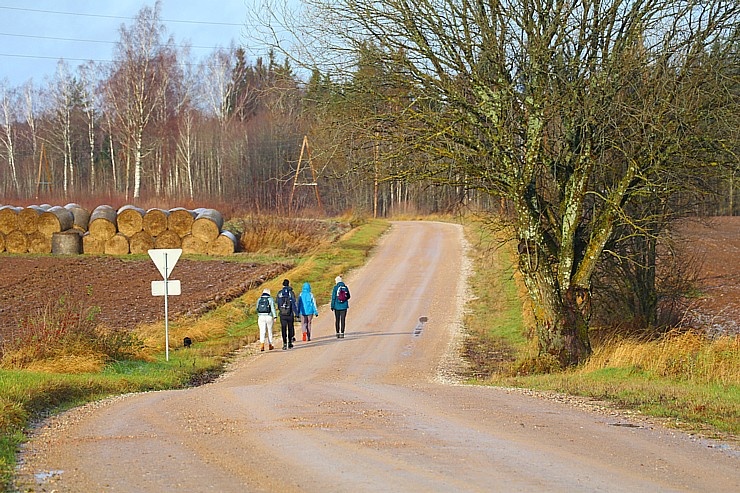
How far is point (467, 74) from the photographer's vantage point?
17266 mm

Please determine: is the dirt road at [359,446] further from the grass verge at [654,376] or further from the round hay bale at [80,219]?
the round hay bale at [80,219]

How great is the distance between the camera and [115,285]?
115 ft

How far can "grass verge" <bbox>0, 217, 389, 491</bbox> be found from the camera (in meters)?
10.6

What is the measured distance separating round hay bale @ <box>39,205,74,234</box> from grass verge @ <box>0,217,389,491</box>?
14.9 meters

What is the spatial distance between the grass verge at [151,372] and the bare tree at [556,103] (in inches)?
248

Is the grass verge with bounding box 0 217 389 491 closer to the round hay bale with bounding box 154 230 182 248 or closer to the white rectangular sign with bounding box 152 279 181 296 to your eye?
the white rectangular sign with bounding box 152 279 181 296

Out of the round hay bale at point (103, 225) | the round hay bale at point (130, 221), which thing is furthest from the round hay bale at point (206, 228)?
the round hay bale at point (103, 225)

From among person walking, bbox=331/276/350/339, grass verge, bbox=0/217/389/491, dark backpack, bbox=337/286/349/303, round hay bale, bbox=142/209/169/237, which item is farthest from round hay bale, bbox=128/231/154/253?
dark backpack, bbox=337/286/349/303

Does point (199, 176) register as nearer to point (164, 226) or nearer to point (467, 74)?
point (164, 226)

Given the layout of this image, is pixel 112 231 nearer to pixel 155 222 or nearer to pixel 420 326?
pixel 155 222

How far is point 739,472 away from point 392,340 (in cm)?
1687

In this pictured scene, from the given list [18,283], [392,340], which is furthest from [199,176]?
[392,340]

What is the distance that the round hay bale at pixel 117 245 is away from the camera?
46000 millimetres

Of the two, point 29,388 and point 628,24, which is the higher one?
point 628,24
